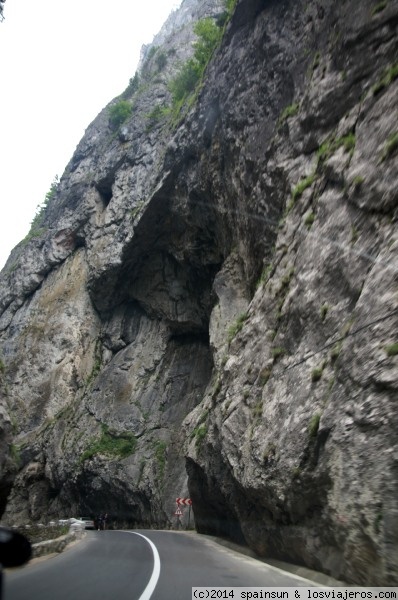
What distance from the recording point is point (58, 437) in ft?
105

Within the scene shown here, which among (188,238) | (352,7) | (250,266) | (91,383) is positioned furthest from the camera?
(91,383)

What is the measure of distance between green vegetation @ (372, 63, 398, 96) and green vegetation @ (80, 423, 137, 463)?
24778 millimetres

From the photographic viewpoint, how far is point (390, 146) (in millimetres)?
8891

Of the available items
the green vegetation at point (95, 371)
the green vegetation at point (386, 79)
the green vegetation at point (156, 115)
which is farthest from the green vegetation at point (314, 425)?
the green vegetation at point (156, 115)

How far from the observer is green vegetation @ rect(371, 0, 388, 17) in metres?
11.7

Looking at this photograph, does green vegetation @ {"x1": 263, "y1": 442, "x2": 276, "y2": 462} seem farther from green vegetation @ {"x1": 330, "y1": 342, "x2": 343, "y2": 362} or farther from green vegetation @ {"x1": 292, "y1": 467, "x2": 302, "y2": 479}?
green vegetation @ {"x1": 330, "y1": 342, "x2": 343, "y2": 362}

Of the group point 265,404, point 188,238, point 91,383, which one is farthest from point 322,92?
point 91,383

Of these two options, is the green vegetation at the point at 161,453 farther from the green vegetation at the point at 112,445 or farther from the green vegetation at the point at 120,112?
the green vegetation at the point at 120,112

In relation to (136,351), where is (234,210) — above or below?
above

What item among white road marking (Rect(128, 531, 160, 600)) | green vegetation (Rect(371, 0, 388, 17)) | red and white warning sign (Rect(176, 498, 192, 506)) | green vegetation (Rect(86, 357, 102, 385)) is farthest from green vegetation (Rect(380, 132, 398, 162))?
green vegetation (Rect(86, 357, 102, 385))

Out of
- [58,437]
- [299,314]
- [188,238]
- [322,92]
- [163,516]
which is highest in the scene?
[188,238]

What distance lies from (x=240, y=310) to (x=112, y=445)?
46.4ft

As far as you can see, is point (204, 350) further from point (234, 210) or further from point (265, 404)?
point (265, 404)

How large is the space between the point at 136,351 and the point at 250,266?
16745 millimetres
